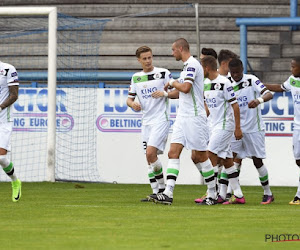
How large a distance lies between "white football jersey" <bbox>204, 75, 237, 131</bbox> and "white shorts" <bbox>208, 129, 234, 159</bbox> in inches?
2.5

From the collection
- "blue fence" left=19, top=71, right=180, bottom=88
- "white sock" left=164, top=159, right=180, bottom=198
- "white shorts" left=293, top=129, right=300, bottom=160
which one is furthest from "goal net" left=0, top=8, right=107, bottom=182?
"white sock" left=164, top=159, right=180, bottom=198

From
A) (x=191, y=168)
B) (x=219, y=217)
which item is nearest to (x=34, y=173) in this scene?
(x=191, y=168)

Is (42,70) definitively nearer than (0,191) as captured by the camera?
No

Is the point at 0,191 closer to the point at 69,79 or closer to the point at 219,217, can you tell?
the point at 69,79

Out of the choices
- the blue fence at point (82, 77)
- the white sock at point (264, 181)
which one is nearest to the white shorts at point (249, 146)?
the white sock at point (264, 181)

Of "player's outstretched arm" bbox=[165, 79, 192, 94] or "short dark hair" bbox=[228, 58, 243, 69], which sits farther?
"short dark hair" bbox=[228, 58, 243, 69]

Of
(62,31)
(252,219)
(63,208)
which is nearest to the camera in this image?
(252,219)

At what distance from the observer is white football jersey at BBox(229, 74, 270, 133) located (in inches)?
496

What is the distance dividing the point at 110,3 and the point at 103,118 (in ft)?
19.4

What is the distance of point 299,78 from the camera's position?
12266 mm

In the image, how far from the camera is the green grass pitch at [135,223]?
738 cm

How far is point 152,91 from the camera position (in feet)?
40.2

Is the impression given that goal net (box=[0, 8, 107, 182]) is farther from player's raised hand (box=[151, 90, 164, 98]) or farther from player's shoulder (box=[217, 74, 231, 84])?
player's shoulder (box=[217, 74, 231, 84])

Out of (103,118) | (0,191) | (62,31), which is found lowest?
(0,191)
